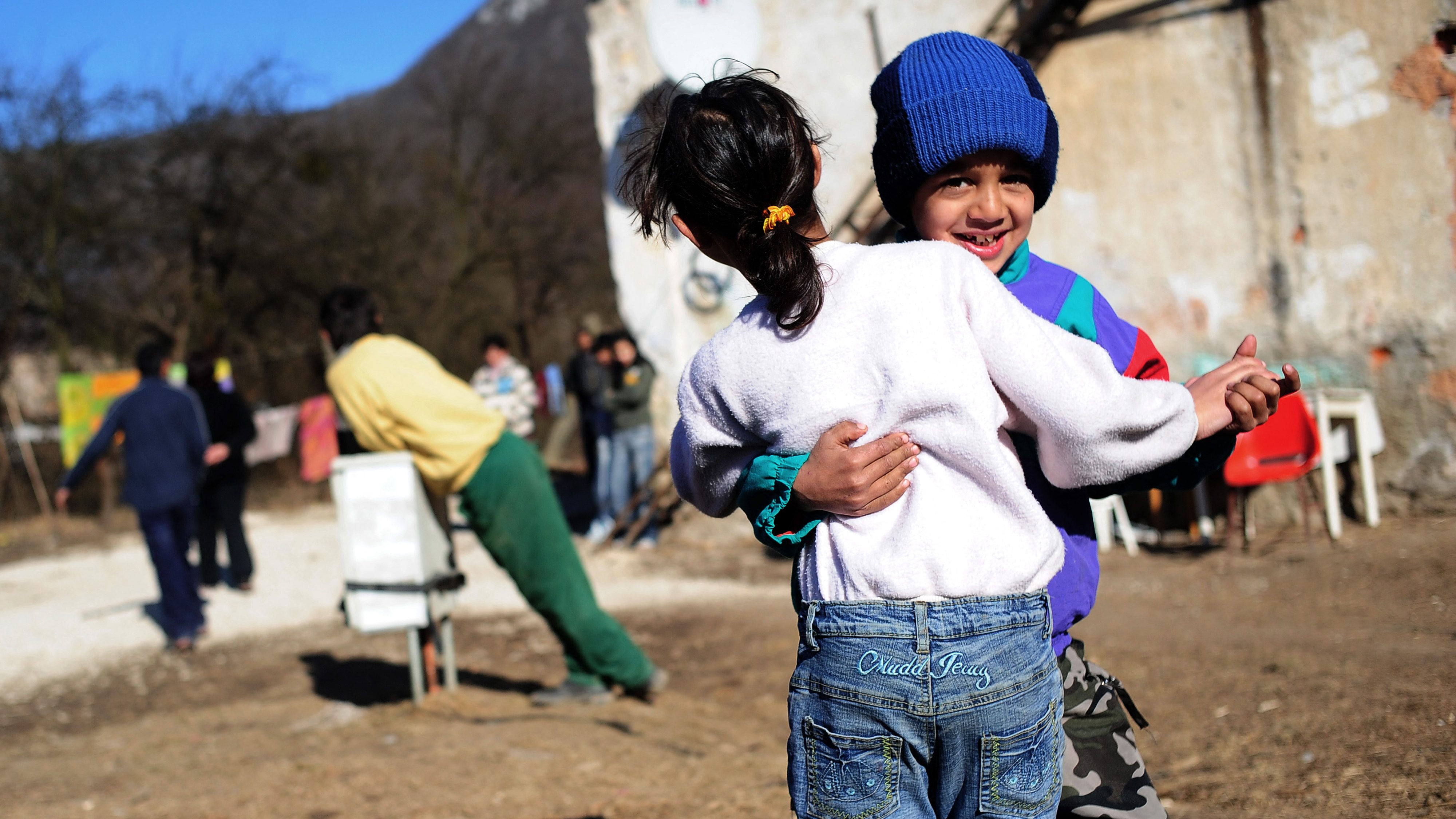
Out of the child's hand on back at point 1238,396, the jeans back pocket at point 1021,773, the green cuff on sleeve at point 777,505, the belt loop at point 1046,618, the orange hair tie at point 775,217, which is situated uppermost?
the orange hair tie at point 775,217

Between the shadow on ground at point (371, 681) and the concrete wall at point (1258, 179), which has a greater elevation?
the concrete wall at point (1258, 179)

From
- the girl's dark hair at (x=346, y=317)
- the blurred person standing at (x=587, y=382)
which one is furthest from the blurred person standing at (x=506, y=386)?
the girl's dark hair at (x=346, y=317)

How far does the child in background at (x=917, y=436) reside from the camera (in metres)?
1.42

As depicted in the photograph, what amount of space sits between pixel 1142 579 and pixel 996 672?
→ 5415 mm

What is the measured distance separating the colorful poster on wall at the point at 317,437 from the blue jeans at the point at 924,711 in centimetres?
1294

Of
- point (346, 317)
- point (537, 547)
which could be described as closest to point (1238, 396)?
point (537, 547)

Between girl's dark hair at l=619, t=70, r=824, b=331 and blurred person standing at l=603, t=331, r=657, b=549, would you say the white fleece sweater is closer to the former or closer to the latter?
girl's dark hair at l=619, t=70, r=824, b=331

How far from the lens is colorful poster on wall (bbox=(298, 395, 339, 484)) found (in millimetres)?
13492

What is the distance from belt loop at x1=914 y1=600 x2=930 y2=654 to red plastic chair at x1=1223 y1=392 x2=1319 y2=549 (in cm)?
558

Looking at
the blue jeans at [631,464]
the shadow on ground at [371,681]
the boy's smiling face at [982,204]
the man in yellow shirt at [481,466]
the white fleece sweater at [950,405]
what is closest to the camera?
the white fleece sweater at [950,405]

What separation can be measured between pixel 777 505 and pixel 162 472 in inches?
252

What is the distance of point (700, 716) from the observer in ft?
15.3

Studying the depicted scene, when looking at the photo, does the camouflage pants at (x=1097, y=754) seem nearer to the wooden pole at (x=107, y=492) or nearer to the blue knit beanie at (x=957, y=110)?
the blue knit beanie at (x=957, y=110)

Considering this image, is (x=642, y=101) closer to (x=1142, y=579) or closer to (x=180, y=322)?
(x=1142, y=579)
